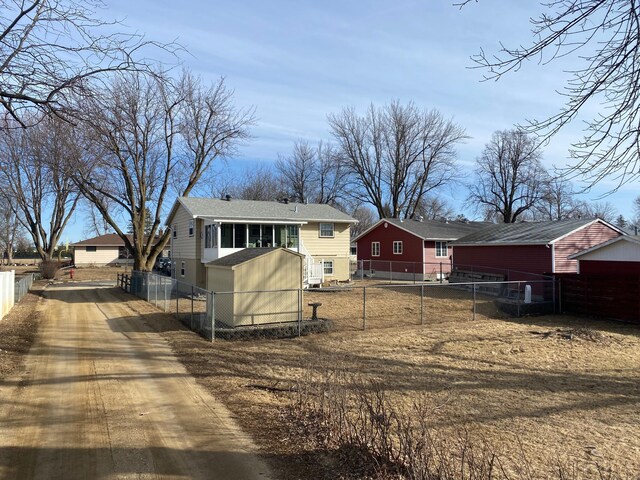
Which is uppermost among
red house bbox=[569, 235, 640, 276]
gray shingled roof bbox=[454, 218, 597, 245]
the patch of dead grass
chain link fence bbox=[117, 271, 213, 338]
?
gray shingled roof bbox=[454, 218, 597, 245]

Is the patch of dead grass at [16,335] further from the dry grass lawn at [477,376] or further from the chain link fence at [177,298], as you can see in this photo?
the chain link fence at [177,298]

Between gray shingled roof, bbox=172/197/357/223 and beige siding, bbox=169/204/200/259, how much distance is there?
1.16 metres

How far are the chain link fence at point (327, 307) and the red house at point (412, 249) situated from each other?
819cm

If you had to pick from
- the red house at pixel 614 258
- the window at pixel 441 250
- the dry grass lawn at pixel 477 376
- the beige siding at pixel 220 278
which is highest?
the window at pixel 441 250

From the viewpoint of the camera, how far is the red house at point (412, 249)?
34.5 m

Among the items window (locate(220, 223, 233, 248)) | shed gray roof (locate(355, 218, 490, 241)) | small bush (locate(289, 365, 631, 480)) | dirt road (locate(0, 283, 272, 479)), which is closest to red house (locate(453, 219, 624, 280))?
shed gray roof (locate(355, 218, 490, 241))

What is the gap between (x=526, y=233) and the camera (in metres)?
27.2

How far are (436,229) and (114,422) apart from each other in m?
33.5

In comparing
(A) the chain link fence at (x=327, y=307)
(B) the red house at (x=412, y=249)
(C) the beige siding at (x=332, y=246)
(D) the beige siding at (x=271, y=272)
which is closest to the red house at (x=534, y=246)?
(A) the chain link fence at (x=327, y=307)

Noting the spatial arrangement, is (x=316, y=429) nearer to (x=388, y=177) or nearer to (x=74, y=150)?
(x=74, y=150)

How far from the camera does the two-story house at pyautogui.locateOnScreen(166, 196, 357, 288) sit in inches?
963

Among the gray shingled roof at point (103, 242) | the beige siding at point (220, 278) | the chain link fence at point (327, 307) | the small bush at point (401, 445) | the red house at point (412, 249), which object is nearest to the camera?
the small bush at point (401, 445)

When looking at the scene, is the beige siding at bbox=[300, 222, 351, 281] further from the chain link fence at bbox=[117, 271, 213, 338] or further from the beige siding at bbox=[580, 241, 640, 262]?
the beige siding at bbox=[580, 241, 640, 262]

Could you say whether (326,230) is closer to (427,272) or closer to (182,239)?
(182,239)
